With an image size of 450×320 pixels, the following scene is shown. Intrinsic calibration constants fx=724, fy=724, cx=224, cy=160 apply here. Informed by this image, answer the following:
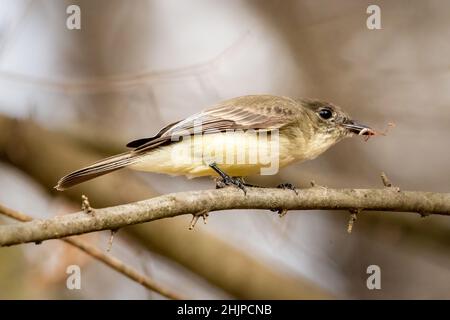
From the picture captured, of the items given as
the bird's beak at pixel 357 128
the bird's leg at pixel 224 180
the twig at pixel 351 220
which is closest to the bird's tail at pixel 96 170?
the bird's leg at pixel 224 180

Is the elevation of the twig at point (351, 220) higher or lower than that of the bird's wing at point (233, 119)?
lower

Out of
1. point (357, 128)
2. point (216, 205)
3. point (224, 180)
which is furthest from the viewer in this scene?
point (357, 128)

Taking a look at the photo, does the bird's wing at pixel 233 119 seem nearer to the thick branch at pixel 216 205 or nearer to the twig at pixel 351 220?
the thick branch at pixel 216 205

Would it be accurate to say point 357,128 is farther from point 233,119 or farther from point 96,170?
point 96,170

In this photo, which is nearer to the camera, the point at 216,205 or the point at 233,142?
the point at 216,205

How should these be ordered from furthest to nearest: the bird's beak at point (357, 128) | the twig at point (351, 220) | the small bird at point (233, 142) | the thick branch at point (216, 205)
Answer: the bird's beak at point (357, 128) → the small bird at point (233, 142) → the twig at point (351, 220) → the thick branch at point (216, 205)

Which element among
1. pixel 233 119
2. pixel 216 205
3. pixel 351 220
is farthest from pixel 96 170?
pixel 351 220
